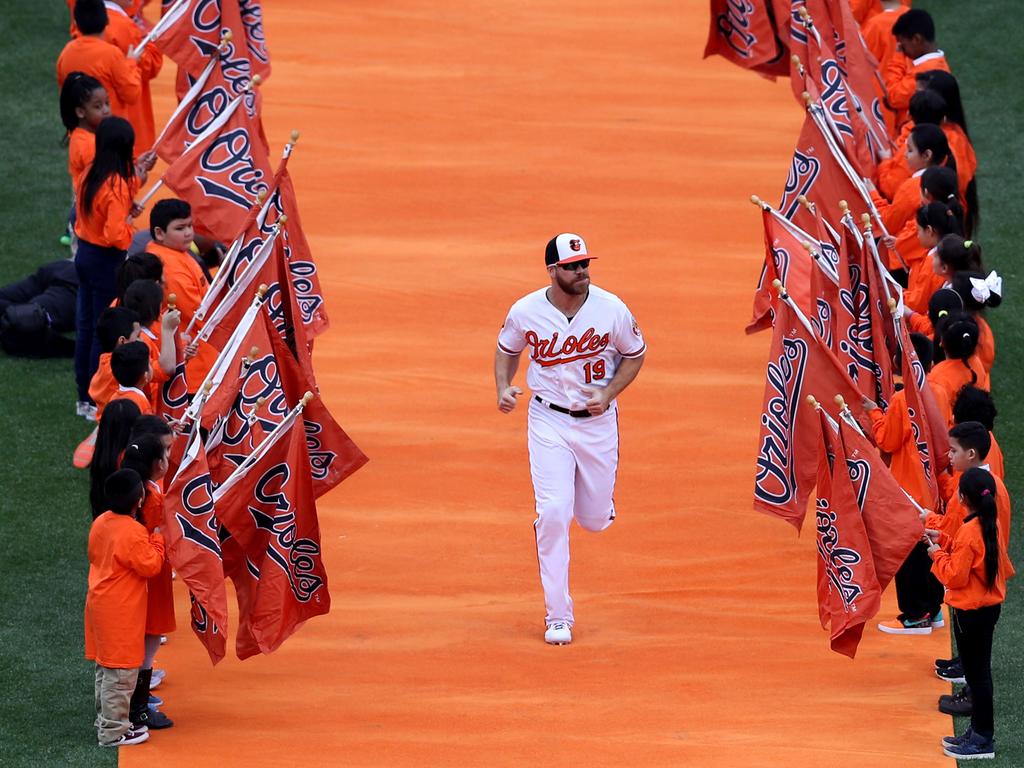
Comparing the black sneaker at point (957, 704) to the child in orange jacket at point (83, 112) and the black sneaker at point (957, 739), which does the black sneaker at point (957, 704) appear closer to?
the black sneaker at point (957, 739)

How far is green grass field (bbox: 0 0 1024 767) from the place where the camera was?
9.59 metres

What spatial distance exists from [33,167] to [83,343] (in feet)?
16.4

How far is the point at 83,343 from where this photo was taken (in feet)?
41.2

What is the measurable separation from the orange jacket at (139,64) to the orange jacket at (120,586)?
5.73m

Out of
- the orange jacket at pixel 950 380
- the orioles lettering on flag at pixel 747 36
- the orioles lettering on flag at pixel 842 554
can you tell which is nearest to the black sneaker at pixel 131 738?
the orioles lettering on flag at pixel 842 554

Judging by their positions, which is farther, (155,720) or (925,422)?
(925,422)

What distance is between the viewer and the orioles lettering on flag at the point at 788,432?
10320mm

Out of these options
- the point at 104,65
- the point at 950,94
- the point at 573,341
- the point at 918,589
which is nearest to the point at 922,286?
the point at 918,589

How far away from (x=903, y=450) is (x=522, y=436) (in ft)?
11.1

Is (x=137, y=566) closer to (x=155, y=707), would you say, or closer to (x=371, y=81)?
(x=155, y=707)

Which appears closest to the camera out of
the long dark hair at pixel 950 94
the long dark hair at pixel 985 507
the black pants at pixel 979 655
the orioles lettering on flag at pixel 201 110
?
the long dark hair at pixel 985 507

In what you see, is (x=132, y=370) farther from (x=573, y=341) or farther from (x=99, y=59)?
(x=99, y=59)

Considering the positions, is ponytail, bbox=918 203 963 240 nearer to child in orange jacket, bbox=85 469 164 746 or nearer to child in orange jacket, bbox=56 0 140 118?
child in orange jacket, bbox=85 469 164 746

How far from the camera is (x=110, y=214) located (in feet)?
39.7
